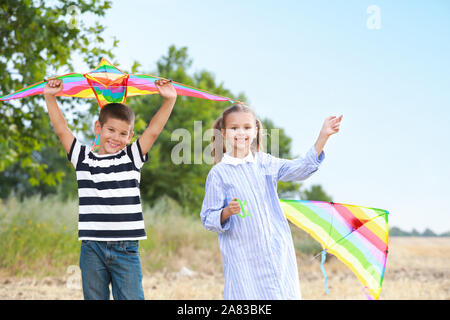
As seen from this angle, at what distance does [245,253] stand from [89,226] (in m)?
0.95

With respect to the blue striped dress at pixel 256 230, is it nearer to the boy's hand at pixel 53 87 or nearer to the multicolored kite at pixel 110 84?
the multicolored kite at pixel 110 84

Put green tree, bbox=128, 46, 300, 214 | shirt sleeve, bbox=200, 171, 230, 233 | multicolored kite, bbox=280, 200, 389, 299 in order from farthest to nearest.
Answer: green tree, bbox=128, 46, 300, 214, multicolored kite, bbox=280, 200, 389, 299, shirt sleeve, bbox=200, 171, 230, 233

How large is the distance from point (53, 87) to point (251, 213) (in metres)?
1.55

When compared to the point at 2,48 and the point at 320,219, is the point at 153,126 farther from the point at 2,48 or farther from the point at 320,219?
the point at 2,48

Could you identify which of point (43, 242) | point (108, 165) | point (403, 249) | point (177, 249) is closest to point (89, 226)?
point (108, 165)

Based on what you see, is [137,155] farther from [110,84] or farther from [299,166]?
[299,166]

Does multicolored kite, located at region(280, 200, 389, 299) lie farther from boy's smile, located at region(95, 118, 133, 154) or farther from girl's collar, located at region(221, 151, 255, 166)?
boy's smile, located at region(95, 118, 133, 154)

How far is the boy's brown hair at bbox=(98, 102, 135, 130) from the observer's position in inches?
118

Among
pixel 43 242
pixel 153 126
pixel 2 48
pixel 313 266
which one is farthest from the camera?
pixel 313 266

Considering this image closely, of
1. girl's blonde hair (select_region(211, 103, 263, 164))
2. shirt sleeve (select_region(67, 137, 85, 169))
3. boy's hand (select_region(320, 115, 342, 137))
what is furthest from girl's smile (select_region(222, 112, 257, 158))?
shirt sleeve (select_region(67, 137, 85, 169))

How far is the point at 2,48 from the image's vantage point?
24.3 ft

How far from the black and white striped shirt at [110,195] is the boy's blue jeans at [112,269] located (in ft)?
0.17

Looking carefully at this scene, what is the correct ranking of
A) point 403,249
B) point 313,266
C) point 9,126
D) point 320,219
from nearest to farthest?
1. point 320,219
2. point 9,126
3. point 313,266
4. point 403,249

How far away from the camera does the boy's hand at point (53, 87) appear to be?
10.0ft
